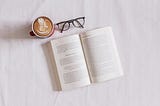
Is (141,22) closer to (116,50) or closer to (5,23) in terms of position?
(116,50)

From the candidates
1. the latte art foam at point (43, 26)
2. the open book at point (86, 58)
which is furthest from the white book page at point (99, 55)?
the latte art foam at point (43, 26)

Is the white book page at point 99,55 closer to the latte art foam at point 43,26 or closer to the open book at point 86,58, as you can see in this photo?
the open book at point 86,58

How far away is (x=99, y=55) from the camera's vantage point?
102cm

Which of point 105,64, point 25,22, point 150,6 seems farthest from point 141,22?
point 25,22

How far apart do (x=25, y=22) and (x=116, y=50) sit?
0.28 metres

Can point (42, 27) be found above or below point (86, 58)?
above

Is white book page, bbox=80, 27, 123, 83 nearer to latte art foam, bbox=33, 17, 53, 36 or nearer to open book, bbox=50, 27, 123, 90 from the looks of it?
open book, bbox=50, 27, 123, 90

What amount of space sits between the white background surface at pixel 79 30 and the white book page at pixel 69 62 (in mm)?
27

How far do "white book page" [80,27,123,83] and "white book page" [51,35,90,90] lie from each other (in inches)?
0.9

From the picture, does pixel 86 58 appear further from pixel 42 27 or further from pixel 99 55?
pixel 42 27

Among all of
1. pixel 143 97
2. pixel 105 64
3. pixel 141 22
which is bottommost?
pixel 143 97

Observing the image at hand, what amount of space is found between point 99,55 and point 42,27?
185 mm

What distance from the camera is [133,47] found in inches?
41.4

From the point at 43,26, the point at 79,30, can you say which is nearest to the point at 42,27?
the point at 43,26
